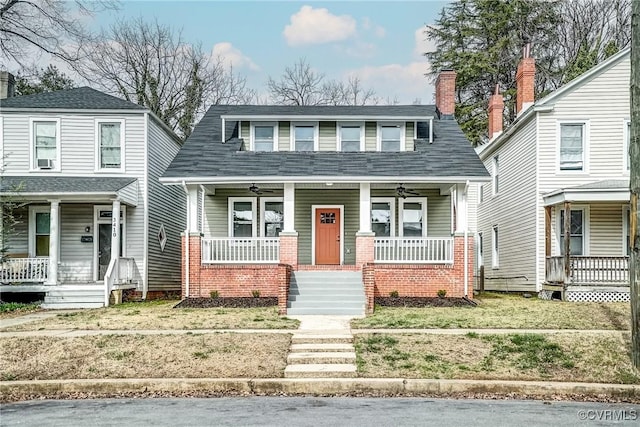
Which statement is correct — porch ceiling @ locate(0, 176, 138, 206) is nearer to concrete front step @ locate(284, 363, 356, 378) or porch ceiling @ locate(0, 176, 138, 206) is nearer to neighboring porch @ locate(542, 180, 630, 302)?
concrete front step @ locate(284, 363, 356, 378)

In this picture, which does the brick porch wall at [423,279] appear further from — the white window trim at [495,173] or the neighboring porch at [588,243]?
the white window trim at [495,173]

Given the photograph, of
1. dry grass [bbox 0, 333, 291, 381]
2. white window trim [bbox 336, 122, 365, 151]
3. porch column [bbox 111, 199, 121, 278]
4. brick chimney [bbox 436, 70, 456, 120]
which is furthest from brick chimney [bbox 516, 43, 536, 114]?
dry grass [bbox 0, 333, 291, 381]

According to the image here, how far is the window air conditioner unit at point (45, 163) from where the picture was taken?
67.8 feet

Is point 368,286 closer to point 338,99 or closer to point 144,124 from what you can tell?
point 144,124

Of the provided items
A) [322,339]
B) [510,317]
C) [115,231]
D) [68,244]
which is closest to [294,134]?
[115,231]

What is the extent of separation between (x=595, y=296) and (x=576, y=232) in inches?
109

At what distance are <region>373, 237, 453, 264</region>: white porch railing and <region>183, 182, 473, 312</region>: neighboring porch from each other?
0.03 m

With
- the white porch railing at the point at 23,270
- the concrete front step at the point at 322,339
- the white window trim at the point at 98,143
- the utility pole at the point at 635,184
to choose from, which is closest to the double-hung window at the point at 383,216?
the white window trim at the point at 98,143

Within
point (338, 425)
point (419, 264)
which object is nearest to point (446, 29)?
point (419, 264)

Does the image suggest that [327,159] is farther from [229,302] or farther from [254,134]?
[229,302]

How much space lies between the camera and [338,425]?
7.34 metres

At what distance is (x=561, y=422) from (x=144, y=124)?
16.6 m

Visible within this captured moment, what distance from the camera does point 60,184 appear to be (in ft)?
63.5

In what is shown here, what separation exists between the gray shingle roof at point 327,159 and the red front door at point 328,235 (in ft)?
6.54
